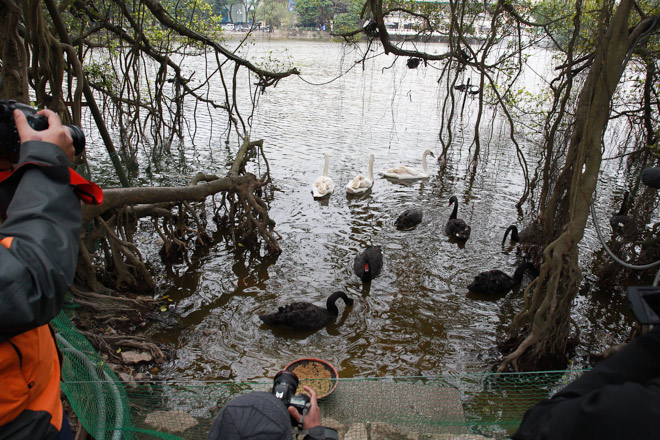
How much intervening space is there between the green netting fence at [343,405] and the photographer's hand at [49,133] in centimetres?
163

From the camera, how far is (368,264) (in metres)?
5.78

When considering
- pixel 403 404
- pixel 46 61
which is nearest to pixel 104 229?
pixel 46 61

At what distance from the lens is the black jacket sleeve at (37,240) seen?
1.12 meters

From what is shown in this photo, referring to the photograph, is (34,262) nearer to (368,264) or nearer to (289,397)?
(289,397)

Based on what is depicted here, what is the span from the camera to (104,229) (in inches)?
187

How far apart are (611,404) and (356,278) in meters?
4.98

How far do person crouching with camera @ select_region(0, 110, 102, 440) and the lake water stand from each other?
2.74 metres

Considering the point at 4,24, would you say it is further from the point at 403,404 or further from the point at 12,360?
the point at 403,404

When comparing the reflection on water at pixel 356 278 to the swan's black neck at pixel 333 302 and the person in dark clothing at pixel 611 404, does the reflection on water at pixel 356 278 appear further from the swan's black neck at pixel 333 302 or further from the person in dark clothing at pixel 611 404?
the person in dark clothing at pixel 611 404

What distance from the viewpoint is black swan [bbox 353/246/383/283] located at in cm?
572

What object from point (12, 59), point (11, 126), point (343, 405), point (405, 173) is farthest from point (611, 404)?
point (405, 173)

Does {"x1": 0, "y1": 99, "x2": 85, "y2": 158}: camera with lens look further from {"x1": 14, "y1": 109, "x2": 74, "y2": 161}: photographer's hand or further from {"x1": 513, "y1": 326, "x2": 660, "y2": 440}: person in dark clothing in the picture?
{"x1": 513, "y1": 326, "x2": 660, "y2": 440}: person in dark clothing

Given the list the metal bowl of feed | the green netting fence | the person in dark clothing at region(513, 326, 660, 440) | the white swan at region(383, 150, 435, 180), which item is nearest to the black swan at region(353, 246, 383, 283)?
the metal bowl of feed

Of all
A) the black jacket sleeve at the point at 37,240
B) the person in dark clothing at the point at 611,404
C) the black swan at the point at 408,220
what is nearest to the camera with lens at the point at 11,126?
the black jacket sleeve at the point at 37,240
